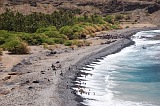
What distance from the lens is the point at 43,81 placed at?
38.0 metres

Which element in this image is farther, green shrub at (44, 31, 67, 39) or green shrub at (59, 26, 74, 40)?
green shrub at (59, 26, 74, 40)

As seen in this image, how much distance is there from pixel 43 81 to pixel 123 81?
9.14 meters

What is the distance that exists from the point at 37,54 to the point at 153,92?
2785 cm

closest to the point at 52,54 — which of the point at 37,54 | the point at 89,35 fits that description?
the point at 37,54

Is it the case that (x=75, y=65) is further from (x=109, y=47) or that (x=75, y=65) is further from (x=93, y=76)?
(x=109, y=47)

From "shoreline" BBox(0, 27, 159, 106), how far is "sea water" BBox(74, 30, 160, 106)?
1643 millimetres

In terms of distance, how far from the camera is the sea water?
108ft

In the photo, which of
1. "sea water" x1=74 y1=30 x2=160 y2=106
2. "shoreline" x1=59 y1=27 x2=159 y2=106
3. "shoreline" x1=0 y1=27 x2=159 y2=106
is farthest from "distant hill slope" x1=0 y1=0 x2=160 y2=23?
"shoreline" x1=0 y1=27 x2=159 y2=106

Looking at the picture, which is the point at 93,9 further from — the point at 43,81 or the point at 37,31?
the point at 43,81

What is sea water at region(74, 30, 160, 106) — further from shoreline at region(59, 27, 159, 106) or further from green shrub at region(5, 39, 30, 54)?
green shrub at region(5, 39, 30, 54)

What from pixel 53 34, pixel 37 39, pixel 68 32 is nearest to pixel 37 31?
pixel 53 34

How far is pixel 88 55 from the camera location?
200 feet

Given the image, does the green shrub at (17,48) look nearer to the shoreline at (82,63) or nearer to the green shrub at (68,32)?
the shoreline at (82,63)

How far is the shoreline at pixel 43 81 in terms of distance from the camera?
30.5m
